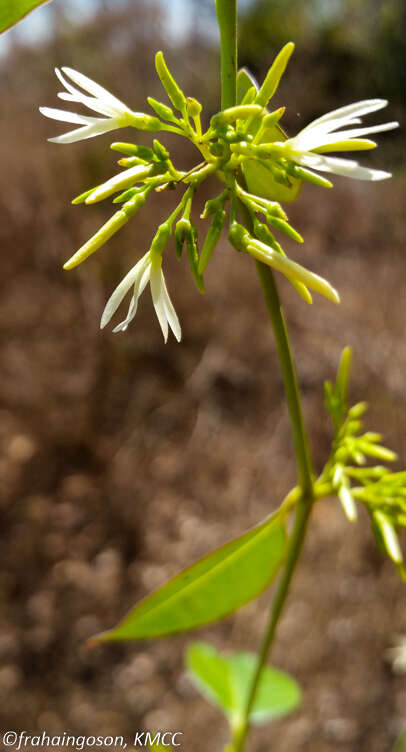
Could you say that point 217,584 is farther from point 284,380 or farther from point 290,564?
point 284,380

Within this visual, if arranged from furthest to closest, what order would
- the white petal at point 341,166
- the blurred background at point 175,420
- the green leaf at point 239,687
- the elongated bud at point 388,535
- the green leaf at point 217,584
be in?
the blurred background at point 175,420, the green leaf at point 239,687, the green leaf at point 217,584, the elongated bud at point 388,535, the white petal at point 341,166

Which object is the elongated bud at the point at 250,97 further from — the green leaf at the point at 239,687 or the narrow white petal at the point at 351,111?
the green leaf at the point at 239,687

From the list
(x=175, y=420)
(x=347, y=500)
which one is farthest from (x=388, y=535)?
(x=175, y=420)

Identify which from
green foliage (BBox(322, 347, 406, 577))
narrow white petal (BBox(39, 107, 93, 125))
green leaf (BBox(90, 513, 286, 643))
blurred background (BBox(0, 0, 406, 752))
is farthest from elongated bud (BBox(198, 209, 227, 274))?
blurred background (BBox(0, 0, 406, 752))

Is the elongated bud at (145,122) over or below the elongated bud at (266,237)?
over

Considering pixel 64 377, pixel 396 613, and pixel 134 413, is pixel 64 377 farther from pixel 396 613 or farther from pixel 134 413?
pixel 396 613

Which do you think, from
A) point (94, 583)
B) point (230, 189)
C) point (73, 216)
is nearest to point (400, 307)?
point (73, 216)

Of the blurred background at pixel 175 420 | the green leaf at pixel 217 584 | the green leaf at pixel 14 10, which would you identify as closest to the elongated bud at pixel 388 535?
the green leaf at pixel 217 584
